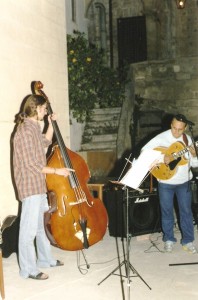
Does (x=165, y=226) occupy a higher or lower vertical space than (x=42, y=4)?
lower

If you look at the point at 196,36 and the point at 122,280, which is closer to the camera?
the point at 122,280

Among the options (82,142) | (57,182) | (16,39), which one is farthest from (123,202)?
(82,142)

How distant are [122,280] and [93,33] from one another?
1238 centimetres

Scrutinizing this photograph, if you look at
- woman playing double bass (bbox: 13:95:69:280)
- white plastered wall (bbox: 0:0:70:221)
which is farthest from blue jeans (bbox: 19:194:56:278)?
white plastered wall (bbox: 0:0:70:221)

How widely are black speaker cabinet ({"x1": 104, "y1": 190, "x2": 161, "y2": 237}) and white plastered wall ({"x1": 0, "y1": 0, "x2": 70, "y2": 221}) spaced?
1.32 metres

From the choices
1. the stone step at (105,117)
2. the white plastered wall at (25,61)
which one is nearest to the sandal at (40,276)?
the white plastered wall at (25,61)

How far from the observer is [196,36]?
44.3 ft

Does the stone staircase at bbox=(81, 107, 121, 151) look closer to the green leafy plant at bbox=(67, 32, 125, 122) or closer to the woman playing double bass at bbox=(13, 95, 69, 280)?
the green leafy plant at bbox=(67, 32, 125, 122)

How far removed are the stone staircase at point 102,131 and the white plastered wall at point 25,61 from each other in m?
3.51

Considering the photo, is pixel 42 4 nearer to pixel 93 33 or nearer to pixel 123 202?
pixel 123 202

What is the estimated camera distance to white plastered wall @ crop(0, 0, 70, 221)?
5.14 metres

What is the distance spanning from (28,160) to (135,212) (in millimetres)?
2132

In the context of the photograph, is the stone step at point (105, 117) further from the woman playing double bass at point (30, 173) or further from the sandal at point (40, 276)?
the sandal at point (40, 276)

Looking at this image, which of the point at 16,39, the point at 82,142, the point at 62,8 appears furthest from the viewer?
the point at 82,142
